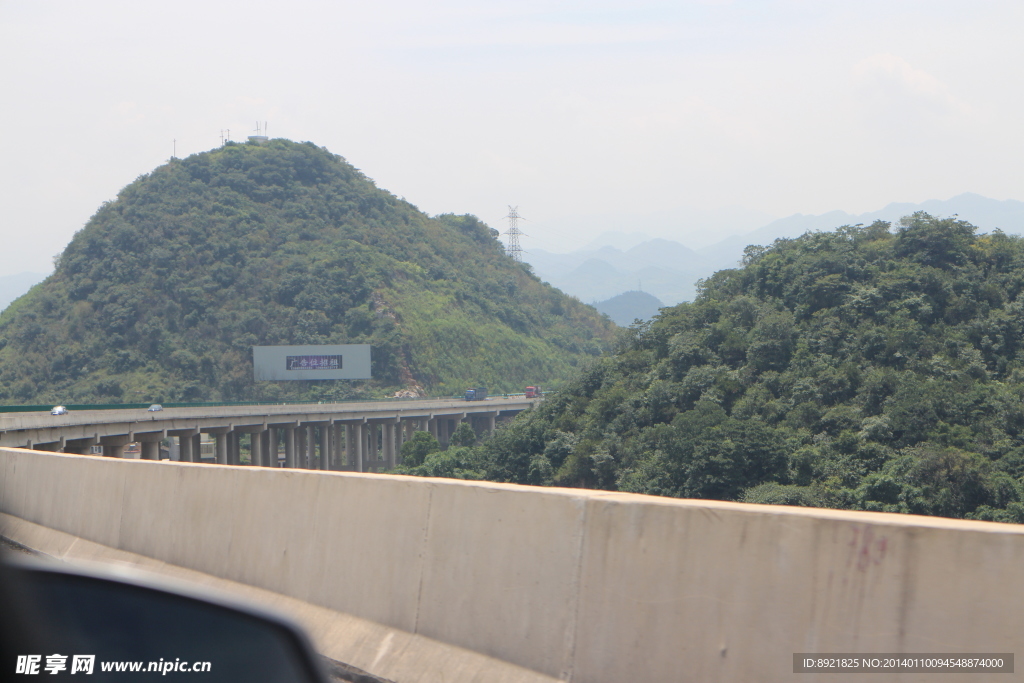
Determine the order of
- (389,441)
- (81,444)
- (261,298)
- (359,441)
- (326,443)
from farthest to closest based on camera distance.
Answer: (261,298) < (389,441) < (359,441) < (326,443) < (81,444)

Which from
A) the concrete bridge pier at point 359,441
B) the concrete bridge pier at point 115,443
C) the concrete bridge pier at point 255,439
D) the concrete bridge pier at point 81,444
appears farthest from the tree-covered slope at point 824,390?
the concrete bridge pier at point 359,441

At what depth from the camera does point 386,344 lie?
382 ft

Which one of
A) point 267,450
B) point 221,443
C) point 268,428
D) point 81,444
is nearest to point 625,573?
point 81,444

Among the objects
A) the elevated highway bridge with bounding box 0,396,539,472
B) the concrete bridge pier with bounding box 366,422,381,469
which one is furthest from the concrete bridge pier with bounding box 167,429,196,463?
the concrete bridge pier with bounding box 366,422,381,469

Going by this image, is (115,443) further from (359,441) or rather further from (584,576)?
(584,576)

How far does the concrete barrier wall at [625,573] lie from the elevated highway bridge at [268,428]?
40208 millimetres

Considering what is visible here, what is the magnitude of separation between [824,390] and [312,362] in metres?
64.6

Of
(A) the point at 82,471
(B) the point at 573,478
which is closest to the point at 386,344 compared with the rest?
(B) the point at 573,478

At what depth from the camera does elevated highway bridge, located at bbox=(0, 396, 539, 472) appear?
5053 cm

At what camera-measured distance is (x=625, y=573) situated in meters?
5.09

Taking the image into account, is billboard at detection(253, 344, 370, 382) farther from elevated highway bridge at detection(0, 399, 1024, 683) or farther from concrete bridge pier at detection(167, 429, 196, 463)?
elevated highway bridge at detection(0, 399, 1024, 683)

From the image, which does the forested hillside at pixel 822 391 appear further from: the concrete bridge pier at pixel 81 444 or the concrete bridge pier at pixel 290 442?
the concrete bridge pier at pixel 81 444

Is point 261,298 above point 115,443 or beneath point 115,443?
above

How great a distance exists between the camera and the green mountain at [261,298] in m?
104
